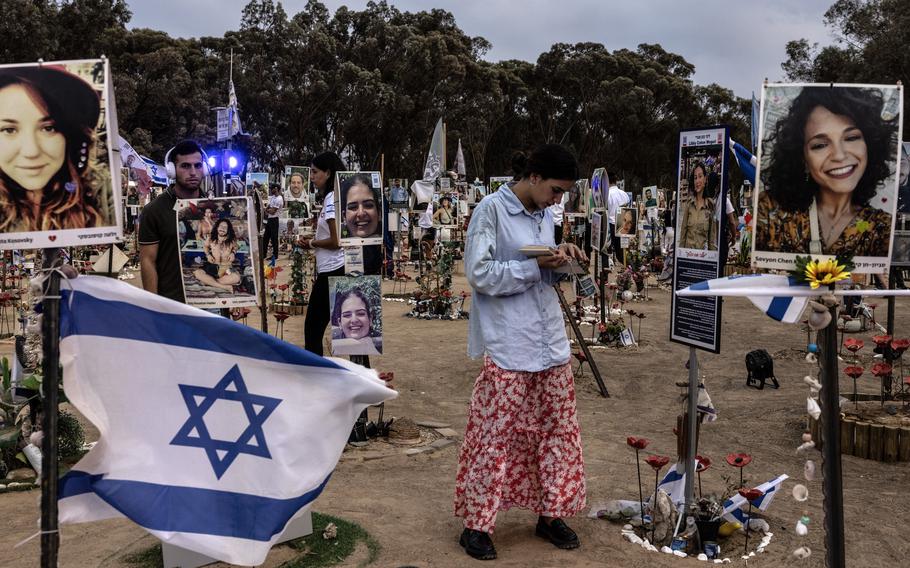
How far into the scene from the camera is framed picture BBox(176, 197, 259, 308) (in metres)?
4.95

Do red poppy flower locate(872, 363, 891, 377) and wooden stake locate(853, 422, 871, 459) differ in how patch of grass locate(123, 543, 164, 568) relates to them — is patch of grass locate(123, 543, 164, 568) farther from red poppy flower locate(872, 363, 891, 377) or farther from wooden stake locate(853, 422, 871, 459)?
red poppy flower locate(872, 363, 891, 377)

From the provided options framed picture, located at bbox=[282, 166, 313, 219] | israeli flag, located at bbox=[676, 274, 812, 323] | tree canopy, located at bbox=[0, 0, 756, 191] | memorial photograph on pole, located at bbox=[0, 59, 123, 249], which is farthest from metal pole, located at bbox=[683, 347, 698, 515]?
tree canopy, located at bbox=[0, 0, 756, 191]

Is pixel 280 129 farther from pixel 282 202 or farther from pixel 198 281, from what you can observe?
pixel 198 281

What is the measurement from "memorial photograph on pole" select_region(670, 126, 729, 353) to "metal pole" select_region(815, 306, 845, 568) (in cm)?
152

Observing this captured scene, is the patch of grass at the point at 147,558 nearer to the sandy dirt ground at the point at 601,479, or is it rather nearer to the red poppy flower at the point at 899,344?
the sandy dirt ground at the point at 601,479

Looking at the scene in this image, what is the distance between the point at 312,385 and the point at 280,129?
42.2m

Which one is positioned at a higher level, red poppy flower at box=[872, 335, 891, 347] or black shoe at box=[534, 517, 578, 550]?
red poppy flower at box=[872, 335, 891, 347]

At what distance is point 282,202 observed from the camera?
23688 mm

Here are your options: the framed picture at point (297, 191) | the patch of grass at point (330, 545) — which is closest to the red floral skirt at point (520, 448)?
the patch of grass at point (330, 545)

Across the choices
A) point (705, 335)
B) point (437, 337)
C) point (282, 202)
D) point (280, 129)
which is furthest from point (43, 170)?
point (280, 129)

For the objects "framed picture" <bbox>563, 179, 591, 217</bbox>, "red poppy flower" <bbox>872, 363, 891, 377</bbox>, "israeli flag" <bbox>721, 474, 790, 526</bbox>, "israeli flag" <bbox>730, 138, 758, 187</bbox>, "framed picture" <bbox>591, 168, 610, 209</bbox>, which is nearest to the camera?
"israeli flag" <bbox>721, 474, 790, 526</bbox>

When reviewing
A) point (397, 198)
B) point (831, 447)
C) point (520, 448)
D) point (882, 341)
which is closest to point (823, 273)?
point (831, 447)

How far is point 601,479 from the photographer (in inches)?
225

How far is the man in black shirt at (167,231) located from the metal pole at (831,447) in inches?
137
